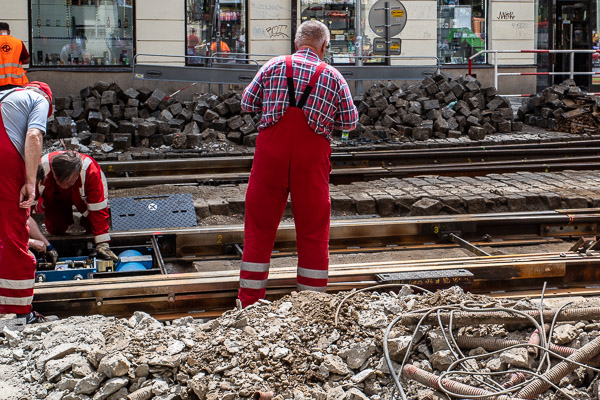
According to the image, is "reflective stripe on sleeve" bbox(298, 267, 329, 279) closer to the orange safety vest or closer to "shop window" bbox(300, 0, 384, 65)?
the orange safety vest

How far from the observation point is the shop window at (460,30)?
21875 millimetres

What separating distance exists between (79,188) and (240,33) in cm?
1458

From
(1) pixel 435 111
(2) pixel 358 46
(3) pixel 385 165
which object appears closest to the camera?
(3) pixel 385 165

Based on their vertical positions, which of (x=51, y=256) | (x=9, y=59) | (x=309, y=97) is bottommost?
(x=51, y=256)

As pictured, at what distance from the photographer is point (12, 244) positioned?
18.0 ft

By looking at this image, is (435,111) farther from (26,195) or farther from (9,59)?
(26,195)

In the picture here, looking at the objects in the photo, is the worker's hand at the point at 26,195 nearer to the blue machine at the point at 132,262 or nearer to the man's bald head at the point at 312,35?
the blue machine at the point at 132,262

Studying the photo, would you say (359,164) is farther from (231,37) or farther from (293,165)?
(231,37)

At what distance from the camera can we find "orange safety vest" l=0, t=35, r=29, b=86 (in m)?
13.6

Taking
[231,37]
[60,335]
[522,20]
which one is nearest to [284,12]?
[231,37]

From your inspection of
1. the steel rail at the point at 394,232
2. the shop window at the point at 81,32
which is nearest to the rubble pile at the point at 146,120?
the shop window at the point at 81,32

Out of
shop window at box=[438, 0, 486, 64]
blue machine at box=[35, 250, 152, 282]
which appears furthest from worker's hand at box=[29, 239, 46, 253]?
shop window at box=[438, 0, 486, 64]

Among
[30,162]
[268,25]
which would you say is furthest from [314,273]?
[268,25]

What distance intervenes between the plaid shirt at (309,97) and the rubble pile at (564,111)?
11.5 m
